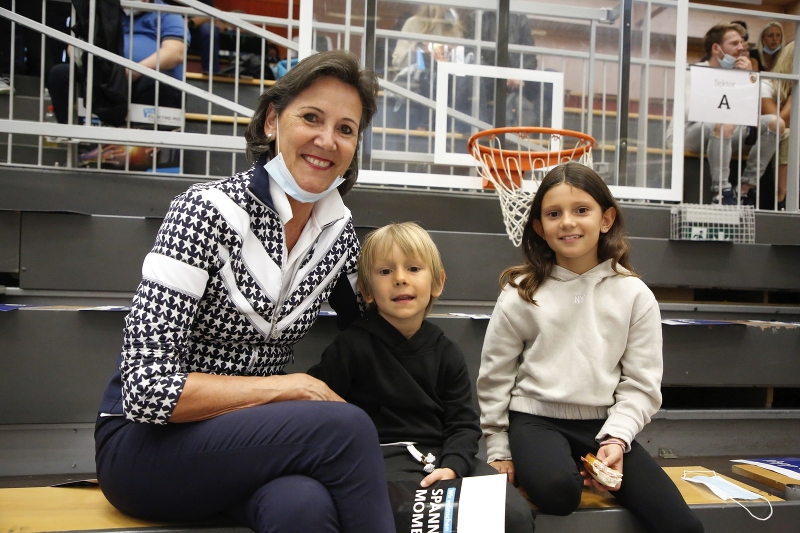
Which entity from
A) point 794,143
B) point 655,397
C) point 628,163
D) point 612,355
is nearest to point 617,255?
point 612,355

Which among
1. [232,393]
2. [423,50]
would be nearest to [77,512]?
[232,393]

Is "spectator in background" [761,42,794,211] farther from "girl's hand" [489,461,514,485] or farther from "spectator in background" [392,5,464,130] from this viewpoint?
"girl's hand" [489,461,514,485]

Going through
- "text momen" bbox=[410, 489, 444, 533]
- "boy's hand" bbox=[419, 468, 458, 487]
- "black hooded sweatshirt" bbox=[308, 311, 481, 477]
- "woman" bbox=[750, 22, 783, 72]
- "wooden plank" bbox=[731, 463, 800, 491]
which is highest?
"woman" bbox=[750, 22, 783, 72]

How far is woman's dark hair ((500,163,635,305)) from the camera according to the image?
1554 millimetres

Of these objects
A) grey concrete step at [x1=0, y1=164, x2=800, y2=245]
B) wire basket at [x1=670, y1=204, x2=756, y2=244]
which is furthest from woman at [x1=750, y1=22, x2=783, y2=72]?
wire basket at [x1=670, y1=204, x2=756, y2=244]

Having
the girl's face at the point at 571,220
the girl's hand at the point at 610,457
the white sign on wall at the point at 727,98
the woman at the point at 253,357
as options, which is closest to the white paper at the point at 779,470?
the girl's hand at the point at 610,457

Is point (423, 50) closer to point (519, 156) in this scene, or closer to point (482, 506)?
point (519, 156)

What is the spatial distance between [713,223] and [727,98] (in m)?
0.88

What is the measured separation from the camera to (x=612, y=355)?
5.04 ft

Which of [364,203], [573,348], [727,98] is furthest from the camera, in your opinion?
[727,98]

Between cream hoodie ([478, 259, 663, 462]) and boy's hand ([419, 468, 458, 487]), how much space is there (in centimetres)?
28

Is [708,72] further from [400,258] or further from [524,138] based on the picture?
[400,258]

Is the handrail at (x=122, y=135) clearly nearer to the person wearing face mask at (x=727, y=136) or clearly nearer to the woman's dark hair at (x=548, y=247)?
the woman's dark hair at (x=548, y=247)

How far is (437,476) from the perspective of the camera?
1.26m
